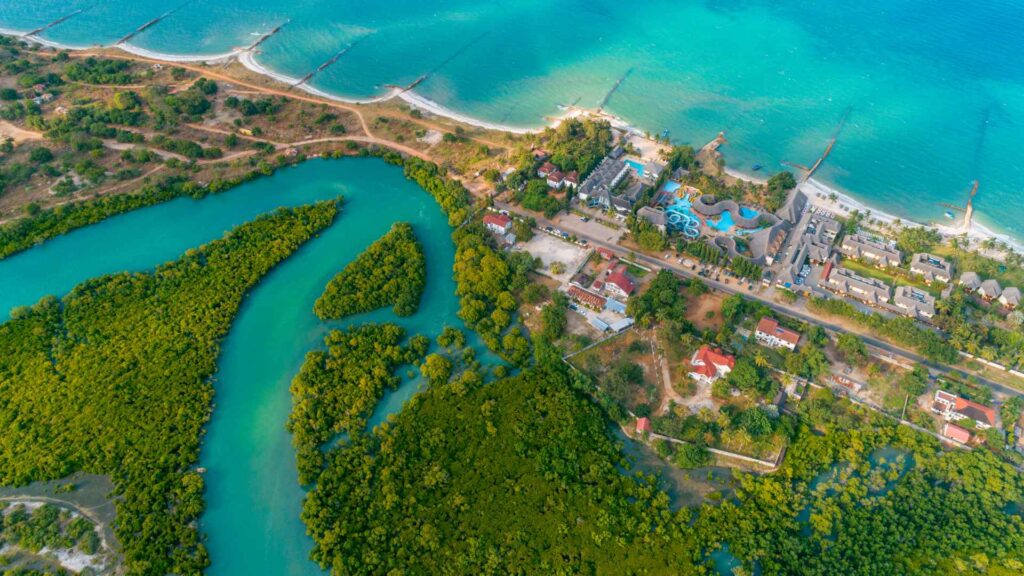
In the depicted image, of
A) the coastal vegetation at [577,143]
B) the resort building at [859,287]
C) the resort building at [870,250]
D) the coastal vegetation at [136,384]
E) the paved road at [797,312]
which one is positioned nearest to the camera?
the coastal vegetation at [136,384]

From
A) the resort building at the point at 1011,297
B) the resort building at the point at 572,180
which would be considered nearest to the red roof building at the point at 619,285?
the resort building at the point at 572,180

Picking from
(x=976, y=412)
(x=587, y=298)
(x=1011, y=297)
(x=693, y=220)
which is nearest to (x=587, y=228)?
(x=587, y=298)

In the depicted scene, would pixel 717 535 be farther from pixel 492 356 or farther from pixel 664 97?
pixel 664 97

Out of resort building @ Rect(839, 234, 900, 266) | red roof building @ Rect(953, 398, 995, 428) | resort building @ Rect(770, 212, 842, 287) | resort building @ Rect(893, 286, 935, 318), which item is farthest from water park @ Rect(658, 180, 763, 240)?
Answer: red roof building @ Rect(953, 398, 995, 428)

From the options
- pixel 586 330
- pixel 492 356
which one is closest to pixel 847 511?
pixel 586 330

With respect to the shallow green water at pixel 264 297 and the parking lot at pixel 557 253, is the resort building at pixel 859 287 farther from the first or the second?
the shallow green water at pixel 264 297

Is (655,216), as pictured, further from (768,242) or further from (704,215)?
(768,242)
